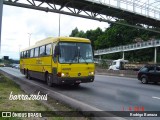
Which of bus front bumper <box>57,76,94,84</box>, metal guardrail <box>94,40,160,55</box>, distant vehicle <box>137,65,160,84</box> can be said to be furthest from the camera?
metal guardrail <box>94,40,160,55</box>

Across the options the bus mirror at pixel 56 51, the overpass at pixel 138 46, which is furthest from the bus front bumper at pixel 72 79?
the overpass at pixel 138 46

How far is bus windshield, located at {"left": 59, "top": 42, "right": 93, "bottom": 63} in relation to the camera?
1530 cm

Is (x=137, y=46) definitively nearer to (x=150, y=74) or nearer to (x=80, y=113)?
(x=150, y=74)

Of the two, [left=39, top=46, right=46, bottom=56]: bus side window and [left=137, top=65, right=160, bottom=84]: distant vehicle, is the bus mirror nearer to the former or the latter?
[left=39, top=46, right=46, bottom=56]: bus side window

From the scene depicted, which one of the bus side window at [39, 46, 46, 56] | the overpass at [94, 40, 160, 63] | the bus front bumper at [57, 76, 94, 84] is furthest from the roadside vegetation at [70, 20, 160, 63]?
the bus front bumper at [57, 76, 94, 84]

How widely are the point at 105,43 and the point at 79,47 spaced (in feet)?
278

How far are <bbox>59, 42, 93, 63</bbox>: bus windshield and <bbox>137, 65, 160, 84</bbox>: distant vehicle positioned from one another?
26.5 feet

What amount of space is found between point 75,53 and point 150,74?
9.18m

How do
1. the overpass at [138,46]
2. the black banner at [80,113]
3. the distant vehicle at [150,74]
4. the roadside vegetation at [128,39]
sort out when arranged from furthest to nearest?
the roadside vegetation at [128,39]
the overpass at [138,46]
the distant vehicle at [150,74]
the black banner at [80,113]

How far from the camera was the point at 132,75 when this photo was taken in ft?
110

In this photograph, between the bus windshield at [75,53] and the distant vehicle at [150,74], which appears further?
the distant vehicle at [150,74]

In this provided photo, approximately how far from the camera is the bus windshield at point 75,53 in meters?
15.3

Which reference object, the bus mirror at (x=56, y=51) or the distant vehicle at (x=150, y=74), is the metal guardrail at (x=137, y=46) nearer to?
the distant vehicle at (x=150, y=74)

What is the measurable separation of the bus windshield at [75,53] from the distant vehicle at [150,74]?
8.07 meters
